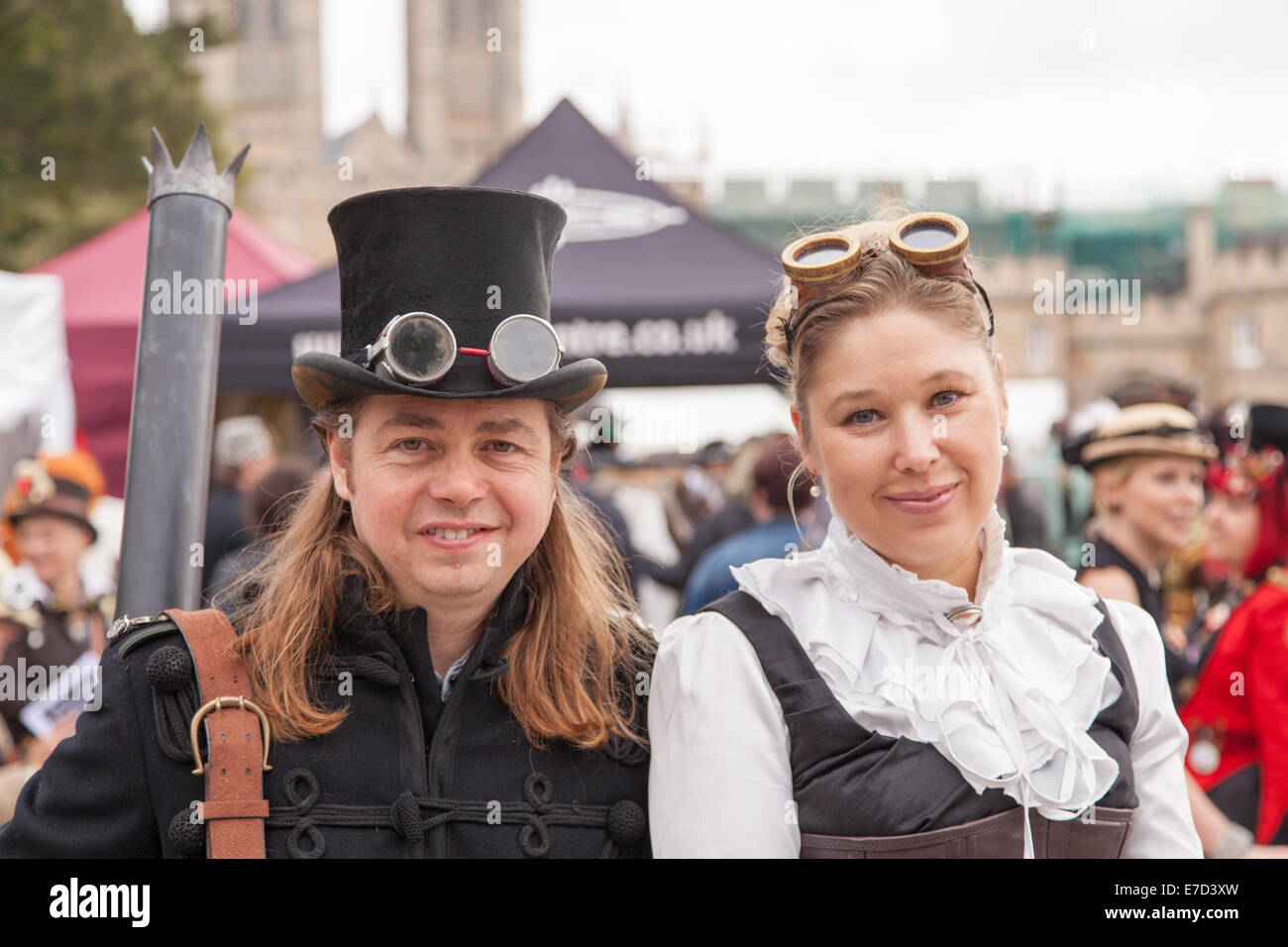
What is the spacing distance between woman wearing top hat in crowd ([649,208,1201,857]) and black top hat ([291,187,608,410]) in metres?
0.48

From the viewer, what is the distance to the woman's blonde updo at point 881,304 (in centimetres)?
198

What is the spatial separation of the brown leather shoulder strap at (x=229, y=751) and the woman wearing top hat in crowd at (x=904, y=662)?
622 millimetres

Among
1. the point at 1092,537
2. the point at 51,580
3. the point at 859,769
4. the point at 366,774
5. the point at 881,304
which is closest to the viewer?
the point at 859,769

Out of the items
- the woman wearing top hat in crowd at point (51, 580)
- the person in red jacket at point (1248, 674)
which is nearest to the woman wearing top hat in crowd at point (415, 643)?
the person in red jacket at point (1248, 674)

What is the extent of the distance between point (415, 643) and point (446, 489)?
0.29 m

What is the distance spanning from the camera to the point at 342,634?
7.18 feet

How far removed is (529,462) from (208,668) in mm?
613

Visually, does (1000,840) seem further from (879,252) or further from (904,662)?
(879,252)

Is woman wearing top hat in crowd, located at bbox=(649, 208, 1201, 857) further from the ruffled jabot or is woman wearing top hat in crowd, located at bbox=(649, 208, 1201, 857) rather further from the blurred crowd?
the blurred crowd

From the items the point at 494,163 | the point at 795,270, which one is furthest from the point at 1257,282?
the point at 795,270

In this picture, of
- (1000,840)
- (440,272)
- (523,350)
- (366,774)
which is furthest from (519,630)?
(1000,840)

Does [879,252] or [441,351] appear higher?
[879,252]

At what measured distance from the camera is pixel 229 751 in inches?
78.2

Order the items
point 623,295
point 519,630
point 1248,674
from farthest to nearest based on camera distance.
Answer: point 623,295 < point 1248,674 < point 519,630
